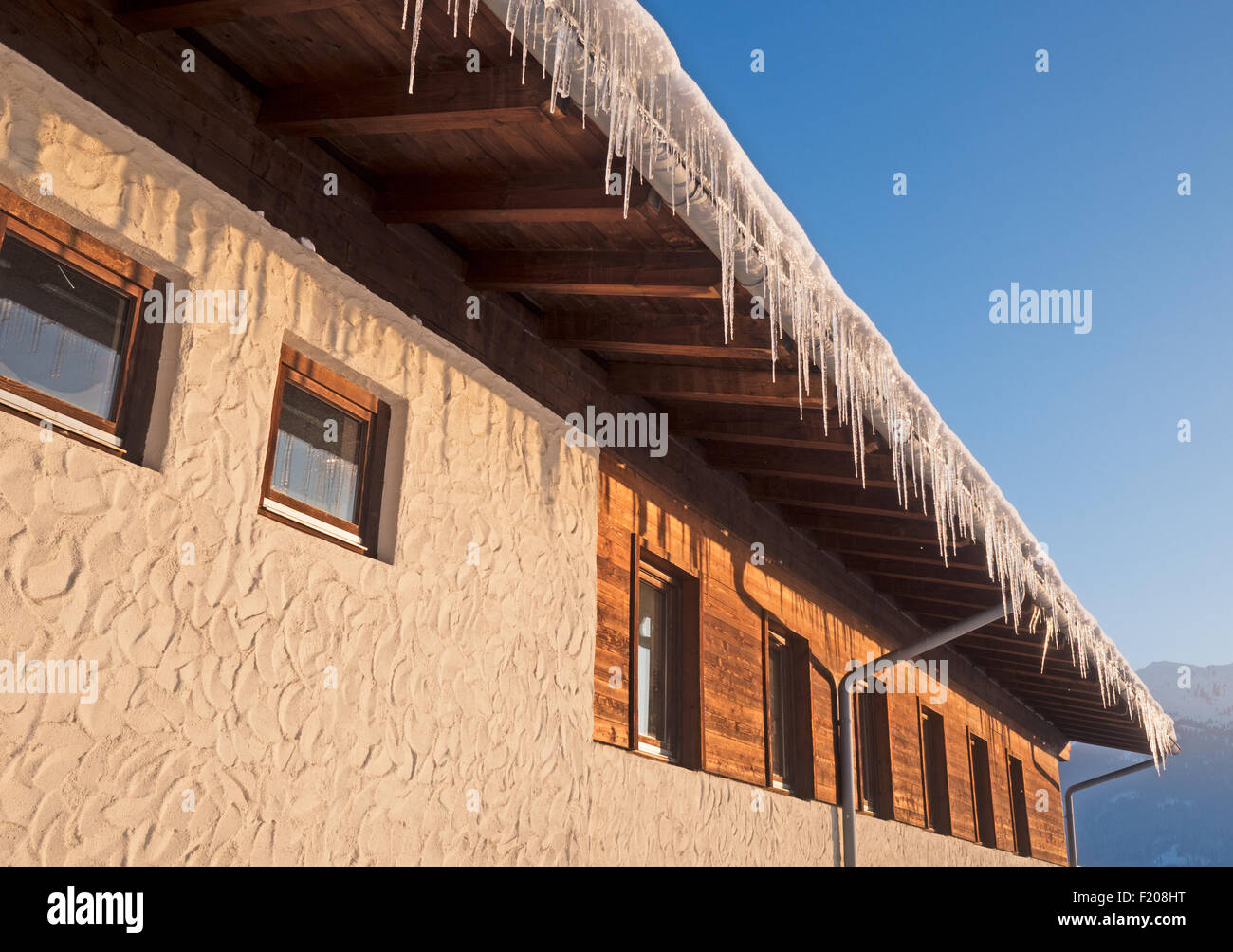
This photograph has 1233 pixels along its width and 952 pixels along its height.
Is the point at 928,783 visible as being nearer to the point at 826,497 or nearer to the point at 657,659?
the point at 826,497

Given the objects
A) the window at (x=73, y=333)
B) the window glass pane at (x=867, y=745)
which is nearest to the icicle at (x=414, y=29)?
the window at (x=73, y=333)

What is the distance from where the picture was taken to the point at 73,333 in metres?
3.15

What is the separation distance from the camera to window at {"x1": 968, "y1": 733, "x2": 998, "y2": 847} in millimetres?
11375

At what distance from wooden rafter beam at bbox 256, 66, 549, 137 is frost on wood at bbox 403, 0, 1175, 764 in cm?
16

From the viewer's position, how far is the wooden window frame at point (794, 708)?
283 inches

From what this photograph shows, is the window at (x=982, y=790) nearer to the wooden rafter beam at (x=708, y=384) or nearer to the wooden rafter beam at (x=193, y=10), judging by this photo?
the wooden rafter beam at (x=708, y=384)

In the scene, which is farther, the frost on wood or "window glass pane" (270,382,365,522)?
"window glass pane" (270,382,365,522)

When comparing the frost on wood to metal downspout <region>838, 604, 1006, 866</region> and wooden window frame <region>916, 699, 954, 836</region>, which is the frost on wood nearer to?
metal downspout <region>838, 604, 1006, 866</region>

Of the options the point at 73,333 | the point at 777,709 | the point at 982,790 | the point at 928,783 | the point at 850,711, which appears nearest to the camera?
the point at 73,333

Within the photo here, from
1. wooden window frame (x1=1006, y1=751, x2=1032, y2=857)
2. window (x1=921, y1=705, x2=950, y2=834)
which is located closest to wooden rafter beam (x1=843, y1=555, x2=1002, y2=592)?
window (x1=921, y1=705, x2=950, y2=834)

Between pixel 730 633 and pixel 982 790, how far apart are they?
6547 mm

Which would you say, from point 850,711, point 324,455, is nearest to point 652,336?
point 324,455

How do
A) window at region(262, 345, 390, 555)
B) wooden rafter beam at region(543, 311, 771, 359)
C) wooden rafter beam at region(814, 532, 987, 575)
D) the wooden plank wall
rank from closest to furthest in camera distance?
window at region(262, 345, 390, 555) < wooden rafter beam at region(543, 311, 771, 359) < the wooden plank wall < wooden rafter beam at region(814, 532, 987, 575)

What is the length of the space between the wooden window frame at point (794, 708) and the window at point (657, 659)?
1030mm
